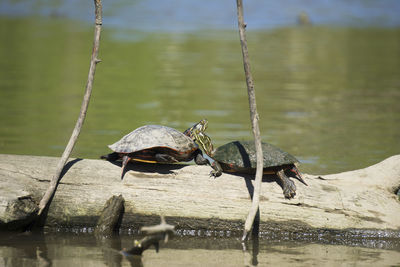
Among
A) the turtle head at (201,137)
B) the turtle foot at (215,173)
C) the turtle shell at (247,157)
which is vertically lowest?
the turtle foot at (215,173)

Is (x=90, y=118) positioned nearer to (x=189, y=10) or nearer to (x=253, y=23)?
(x=253, y=23)

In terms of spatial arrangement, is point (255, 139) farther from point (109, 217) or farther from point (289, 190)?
point (109, 217)

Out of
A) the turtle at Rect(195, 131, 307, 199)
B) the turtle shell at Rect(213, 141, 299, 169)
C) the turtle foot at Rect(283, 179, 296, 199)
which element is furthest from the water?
the turtle shell at Rect(213, 141, 299, 169)

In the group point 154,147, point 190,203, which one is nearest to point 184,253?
point 190,203

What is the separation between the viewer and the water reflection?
18.9 ft

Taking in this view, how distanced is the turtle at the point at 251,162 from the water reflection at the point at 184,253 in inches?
27.6

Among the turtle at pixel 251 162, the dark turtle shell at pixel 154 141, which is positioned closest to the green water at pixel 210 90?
the turtle at pixel 251 162

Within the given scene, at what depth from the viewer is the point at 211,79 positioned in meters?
21.0

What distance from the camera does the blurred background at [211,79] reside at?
484 inches

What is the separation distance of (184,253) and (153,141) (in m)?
1.25

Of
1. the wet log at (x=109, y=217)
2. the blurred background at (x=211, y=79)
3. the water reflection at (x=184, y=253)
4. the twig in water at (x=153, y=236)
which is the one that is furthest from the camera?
the blurred background at (x=211, y=79)

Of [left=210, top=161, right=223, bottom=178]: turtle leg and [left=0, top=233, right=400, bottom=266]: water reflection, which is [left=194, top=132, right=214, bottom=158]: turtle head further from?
[left=0, top=233, right=400, bottom=266]: water reflection

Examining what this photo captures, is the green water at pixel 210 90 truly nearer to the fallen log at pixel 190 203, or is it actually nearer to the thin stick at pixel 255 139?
the fallen log at pixel 190 203

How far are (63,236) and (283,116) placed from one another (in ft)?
29.7
